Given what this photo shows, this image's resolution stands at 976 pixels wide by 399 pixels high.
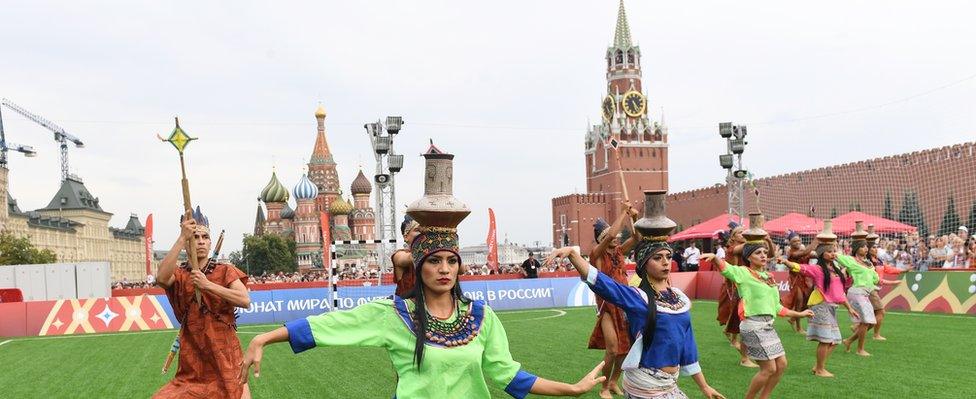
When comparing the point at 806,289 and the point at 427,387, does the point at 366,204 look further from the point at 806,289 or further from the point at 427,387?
the point at 427,387

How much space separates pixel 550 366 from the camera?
1199cm

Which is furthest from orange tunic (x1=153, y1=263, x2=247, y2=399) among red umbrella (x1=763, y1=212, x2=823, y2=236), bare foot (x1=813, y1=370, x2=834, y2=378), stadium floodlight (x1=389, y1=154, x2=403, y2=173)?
red umbrella (x1=763, y1=212, x2=823, y2=236)

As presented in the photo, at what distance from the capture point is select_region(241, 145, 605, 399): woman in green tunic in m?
4.07

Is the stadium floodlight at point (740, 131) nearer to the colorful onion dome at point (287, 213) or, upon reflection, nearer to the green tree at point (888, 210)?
the green tree at point (888, 210)

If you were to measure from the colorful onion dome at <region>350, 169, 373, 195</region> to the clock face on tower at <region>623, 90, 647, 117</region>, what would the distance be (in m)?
36.9

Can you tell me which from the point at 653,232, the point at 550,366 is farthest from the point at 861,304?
the point at 653,232

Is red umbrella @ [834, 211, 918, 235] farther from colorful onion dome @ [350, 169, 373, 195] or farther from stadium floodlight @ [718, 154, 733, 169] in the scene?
colorful onion dome @ [350, 169, 373, 195]

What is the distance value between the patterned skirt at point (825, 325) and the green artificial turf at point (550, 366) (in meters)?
0.47

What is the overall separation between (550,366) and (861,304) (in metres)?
4.53

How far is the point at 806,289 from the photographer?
14.8 m

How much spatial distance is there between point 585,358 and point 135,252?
162890 mm

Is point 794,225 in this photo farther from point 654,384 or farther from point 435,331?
point 435,331

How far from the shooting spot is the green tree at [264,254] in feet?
314

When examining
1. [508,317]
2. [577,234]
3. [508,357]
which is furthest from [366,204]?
[508,357]
